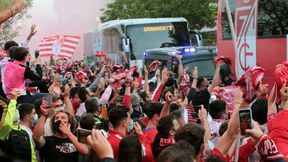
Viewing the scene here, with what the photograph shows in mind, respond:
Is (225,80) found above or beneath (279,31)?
beneath

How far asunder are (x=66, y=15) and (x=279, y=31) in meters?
52.9

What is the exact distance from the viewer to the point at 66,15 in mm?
63844

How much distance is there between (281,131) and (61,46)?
11.1 m

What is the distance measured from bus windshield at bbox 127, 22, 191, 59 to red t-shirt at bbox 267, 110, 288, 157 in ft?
63.6

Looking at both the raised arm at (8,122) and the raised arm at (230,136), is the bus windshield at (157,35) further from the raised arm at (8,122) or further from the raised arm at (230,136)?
the raised arm at (230,136)

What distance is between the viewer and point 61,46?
1514 cm

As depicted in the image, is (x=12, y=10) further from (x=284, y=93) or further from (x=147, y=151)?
(x=284, y=93)

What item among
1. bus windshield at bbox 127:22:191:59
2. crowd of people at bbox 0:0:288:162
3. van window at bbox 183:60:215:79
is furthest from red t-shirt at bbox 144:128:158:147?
bus windshield at bbox 127:22:191:59

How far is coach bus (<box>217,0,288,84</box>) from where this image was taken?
1223 cm

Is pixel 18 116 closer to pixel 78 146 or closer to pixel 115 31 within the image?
pixel 78 146

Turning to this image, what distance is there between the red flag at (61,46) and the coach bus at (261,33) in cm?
384

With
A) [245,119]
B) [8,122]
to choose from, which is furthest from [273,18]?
[245,119]

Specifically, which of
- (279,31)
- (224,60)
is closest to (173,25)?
(279,31)

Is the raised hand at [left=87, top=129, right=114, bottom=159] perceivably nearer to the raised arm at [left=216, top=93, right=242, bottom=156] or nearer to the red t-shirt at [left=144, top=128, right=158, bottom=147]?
the raised arm at [left=216, top=93, right=242, bottom=156]
